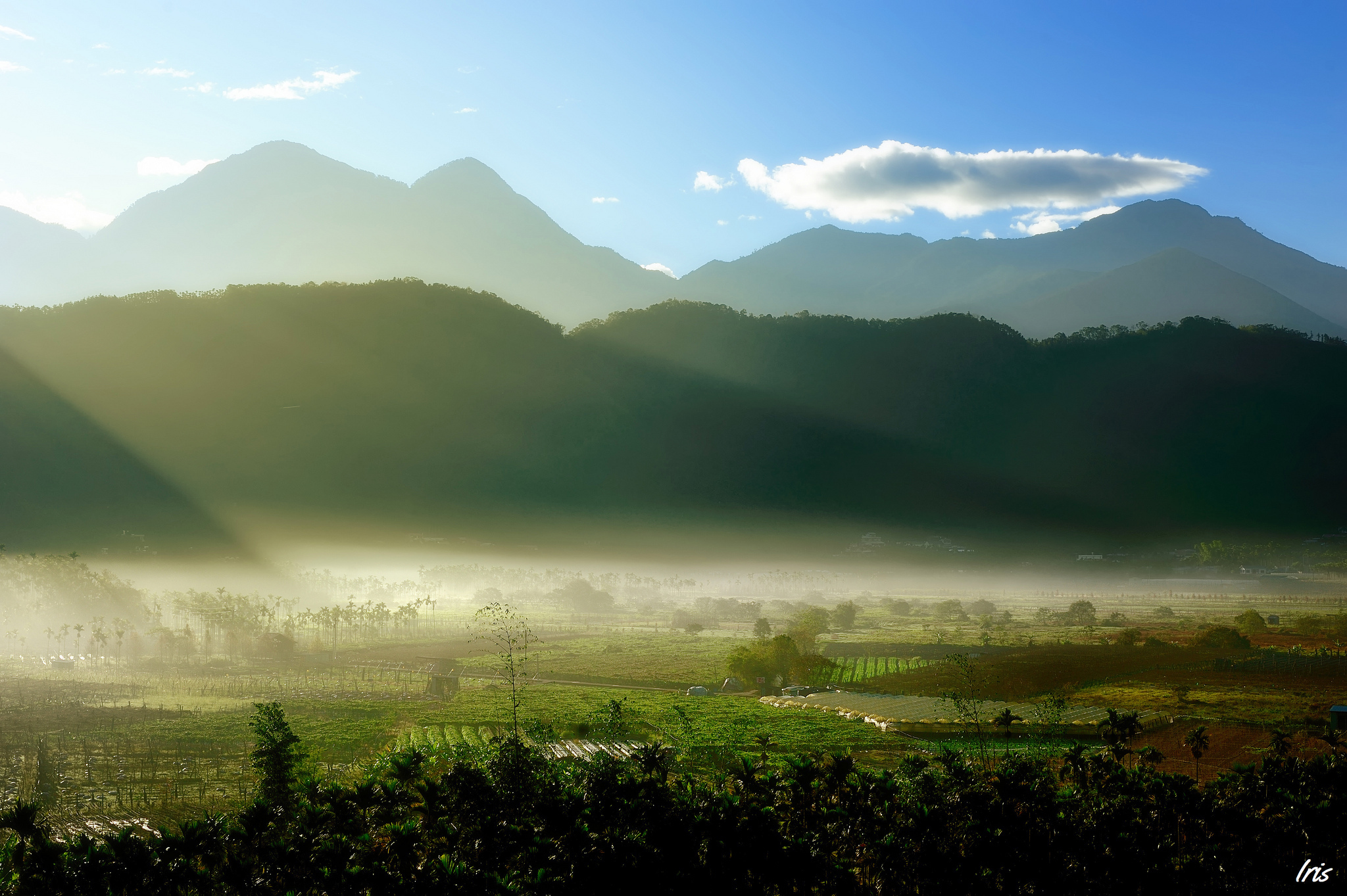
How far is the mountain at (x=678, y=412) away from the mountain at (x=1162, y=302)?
25.9m

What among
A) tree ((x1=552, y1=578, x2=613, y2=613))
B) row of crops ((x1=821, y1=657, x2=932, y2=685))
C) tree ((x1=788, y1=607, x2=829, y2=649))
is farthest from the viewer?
tree ((x1=552, y1=578, x2=613, y2=613))

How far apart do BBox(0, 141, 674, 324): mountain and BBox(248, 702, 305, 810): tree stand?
57.0 m

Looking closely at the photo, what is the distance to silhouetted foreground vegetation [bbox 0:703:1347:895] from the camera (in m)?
7.59

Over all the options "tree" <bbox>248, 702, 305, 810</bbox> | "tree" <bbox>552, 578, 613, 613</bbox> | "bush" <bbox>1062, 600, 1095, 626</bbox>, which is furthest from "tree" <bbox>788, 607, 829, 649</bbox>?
"tree" <bbox>248, 702, 305, 810</bbox>

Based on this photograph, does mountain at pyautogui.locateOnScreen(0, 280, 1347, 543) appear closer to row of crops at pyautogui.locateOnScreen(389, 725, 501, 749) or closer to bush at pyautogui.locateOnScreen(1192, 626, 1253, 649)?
row of crops at pyautogui.locateOnScreen(389, 725, 501, 749)

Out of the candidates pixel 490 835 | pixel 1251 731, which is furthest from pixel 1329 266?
pixel 490 835

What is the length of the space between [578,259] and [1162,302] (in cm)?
6729

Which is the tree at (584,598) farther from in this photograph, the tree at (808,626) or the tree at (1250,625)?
the tree at (1250,625)

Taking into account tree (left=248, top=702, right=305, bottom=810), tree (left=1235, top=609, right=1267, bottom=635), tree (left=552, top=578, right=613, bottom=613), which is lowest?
tree (left=552, top=578, right=613, bottom=613)

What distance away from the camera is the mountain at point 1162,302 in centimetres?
4462

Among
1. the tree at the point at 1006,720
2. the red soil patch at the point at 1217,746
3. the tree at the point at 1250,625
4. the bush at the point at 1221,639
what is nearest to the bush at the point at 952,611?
the bush at the point at 1221,639

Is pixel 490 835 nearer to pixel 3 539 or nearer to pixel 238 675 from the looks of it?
pixel 3 539

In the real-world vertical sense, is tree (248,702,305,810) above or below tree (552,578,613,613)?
above

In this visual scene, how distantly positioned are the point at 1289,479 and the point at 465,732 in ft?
77.5
